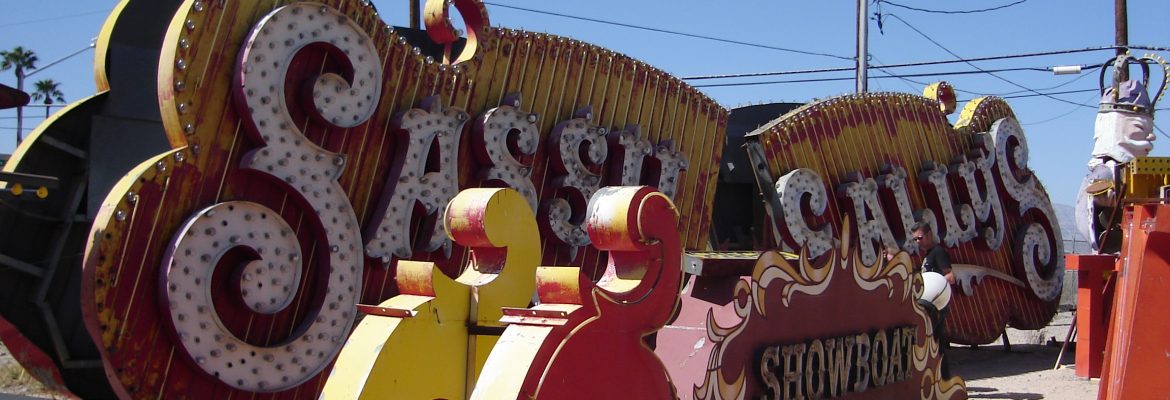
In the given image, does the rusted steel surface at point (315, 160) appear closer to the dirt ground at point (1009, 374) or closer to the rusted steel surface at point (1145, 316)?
the rusted steel surface at point (1145, 316)

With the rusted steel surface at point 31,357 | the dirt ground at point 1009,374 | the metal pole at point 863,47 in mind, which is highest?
the metal pole at point 863,47

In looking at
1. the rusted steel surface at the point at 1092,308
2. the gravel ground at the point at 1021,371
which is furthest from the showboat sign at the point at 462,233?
the rusted steel surface at the point at 1092,308

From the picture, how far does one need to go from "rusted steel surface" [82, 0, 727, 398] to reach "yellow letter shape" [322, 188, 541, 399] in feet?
8.82

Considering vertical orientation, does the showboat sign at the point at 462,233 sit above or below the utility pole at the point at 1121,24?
below

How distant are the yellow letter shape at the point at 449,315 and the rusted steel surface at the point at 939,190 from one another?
6979mm

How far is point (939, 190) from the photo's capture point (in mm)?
13172

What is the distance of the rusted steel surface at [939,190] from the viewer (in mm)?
11594

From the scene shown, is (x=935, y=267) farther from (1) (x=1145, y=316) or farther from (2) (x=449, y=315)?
(2) (x=449, y=315)

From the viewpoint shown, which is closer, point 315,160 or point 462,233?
point 462,233

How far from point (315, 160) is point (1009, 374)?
862 centimetres

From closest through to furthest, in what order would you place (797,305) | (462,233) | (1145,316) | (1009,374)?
1. (462,233)
2. (797,305)
3. (1145,316)
4. (1009,374)

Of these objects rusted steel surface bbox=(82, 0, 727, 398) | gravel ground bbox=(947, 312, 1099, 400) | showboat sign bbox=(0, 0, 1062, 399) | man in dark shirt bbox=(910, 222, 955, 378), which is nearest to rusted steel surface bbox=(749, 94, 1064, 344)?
showboat sign bbox=(0, 0, 1062, 399)

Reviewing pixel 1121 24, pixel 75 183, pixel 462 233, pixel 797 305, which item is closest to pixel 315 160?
pixel 75 183

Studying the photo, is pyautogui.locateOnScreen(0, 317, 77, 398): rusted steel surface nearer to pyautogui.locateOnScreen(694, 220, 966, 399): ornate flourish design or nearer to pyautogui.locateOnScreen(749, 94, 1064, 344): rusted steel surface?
pyautogui.locateOnScreen(694, 220, 966, 399): ornate flourish design
